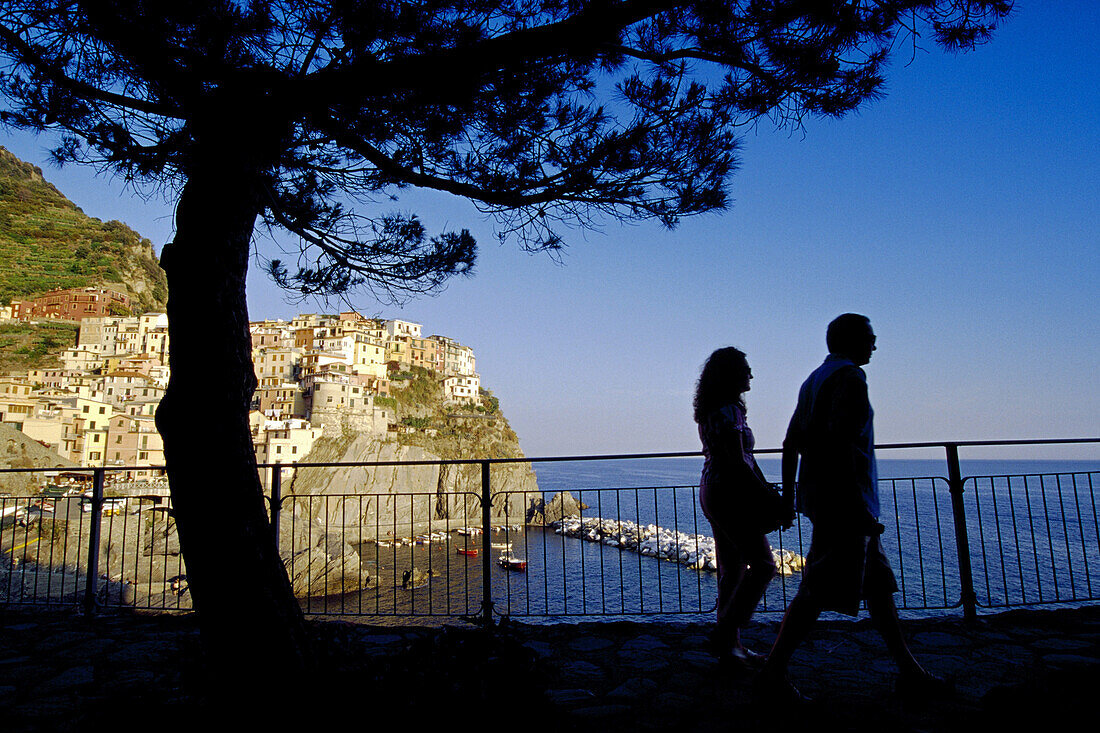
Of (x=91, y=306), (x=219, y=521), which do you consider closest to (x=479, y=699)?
(x=219, y=521)

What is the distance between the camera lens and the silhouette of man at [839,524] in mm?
2359

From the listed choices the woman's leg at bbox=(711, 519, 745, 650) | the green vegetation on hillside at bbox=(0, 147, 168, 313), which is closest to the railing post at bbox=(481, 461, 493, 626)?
the woman's leg at bbox=(711, 519, 745, 650)

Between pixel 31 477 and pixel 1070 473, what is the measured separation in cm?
5071

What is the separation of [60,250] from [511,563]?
296 ft

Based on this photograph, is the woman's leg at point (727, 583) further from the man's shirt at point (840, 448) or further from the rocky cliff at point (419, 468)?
the rocky cliff at point (419, 468)

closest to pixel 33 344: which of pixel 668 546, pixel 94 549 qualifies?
pixel 668 546

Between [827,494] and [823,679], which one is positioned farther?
[823,679]

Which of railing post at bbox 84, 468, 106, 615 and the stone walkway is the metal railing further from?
the stone walkway

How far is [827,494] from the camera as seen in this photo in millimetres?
2426

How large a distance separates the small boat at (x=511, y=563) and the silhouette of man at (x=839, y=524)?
1906 mm

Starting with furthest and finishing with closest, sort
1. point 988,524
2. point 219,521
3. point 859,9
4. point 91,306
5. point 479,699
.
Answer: point 91,306 → point 988,524 → point 859,9 → point 219,521 → point 479,699

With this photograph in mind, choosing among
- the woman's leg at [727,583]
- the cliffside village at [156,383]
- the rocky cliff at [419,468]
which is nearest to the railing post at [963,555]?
the woman's leg at [727,583]

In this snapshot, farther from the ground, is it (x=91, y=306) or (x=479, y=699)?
(x=91, y=306)

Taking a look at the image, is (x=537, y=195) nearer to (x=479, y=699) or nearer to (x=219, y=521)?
(x=219, y=521)
